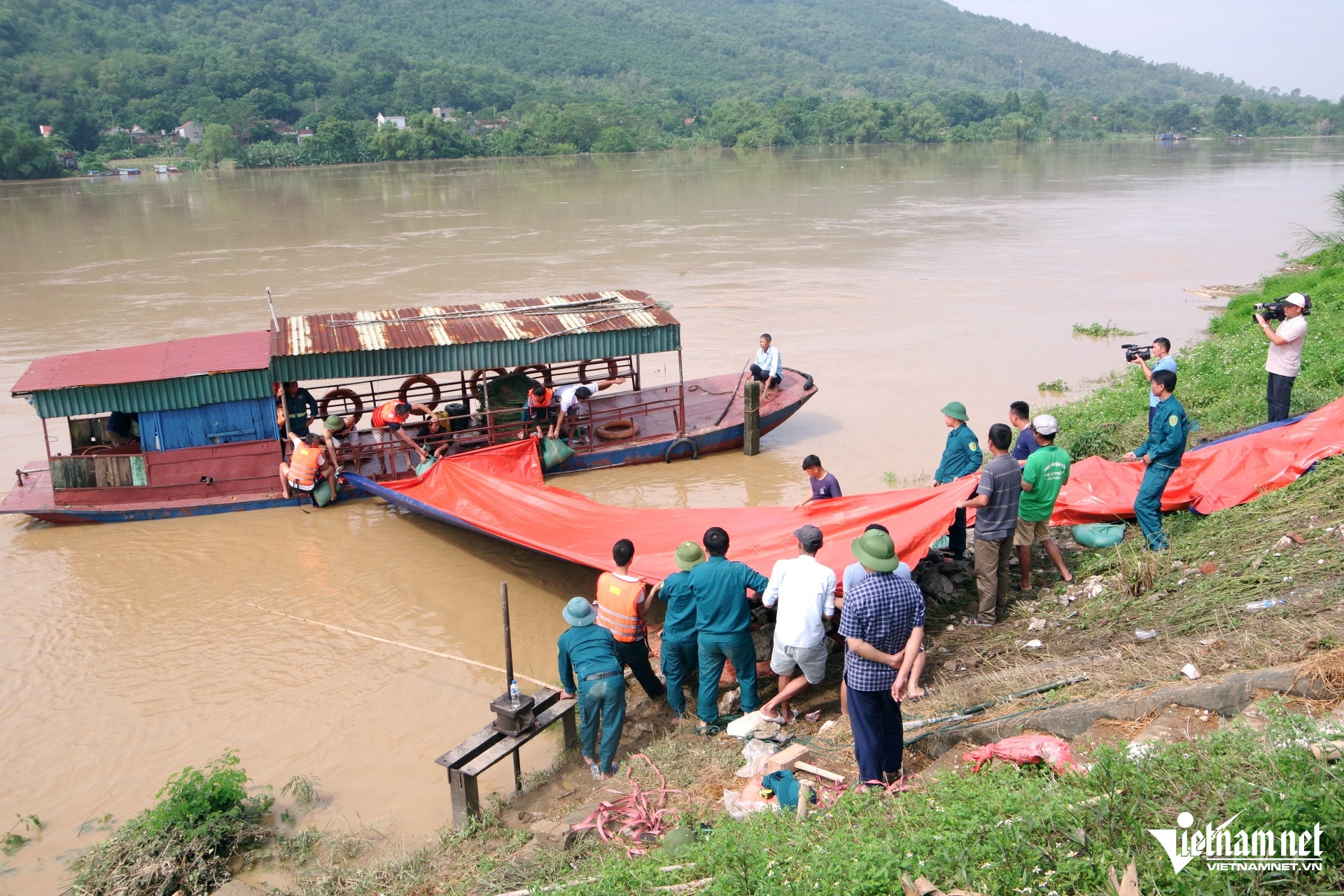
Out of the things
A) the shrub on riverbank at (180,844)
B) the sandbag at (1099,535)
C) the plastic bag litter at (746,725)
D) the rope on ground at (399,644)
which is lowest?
the rope on ground at (399,644)

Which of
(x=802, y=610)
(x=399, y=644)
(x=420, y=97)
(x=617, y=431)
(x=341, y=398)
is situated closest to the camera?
(x=802, y=610)

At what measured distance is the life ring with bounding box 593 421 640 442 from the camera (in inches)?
518

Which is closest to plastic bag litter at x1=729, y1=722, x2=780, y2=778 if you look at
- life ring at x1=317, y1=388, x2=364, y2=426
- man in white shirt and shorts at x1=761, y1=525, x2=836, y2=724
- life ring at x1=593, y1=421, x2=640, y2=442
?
man in white shirt and shorts at x1=761, y1=525, x2=836, y2=724

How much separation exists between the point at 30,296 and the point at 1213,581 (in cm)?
2901

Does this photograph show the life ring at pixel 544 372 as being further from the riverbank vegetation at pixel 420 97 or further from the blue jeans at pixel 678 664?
the riverbank vegetation at pixel 420 97

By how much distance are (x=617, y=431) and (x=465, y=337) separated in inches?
98.9

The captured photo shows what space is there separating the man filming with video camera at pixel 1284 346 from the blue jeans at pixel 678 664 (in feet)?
20.0

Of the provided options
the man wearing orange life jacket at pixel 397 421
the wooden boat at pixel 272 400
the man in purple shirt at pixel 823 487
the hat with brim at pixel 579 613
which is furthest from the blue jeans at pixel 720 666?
the wooden boat at pixel 272 400

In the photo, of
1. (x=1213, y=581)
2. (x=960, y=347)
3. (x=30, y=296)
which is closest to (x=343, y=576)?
(x=1213, y=581)

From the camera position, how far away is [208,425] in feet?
37.4

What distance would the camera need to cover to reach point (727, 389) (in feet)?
49.0

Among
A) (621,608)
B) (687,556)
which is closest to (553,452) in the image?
(621,608)

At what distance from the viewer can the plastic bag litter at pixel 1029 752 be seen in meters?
4.50

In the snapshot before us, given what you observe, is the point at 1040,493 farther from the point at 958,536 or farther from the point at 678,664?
the point at 678,664
